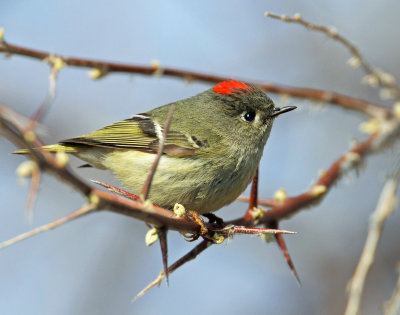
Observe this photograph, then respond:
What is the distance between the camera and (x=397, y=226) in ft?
12.2

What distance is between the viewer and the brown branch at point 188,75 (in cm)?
184

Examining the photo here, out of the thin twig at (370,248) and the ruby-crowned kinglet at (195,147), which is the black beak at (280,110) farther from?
the thin twig at (370,248)

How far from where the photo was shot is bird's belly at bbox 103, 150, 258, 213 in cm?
269

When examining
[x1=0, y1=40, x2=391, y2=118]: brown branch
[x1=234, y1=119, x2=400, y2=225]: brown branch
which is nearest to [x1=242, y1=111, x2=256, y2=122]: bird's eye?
[x1=0, y1=40, x2=391, y2=118]: brown branch

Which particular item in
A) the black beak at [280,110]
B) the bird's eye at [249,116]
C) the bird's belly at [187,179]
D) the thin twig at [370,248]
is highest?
the thin twig at [370,248]

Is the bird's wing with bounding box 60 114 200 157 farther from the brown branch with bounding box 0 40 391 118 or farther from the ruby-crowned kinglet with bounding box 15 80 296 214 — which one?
the brown branch with bounding box 0 40 391 118

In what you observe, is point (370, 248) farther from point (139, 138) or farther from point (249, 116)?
point (249, 116)

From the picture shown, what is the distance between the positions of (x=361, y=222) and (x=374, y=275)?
1.36 feet

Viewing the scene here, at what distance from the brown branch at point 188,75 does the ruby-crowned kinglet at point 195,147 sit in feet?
2.07

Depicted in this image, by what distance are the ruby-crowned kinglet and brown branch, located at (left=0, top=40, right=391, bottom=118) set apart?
0.63 meters

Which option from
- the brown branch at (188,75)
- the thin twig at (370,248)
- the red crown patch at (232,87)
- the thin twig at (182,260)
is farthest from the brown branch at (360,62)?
the red crown patch at (232,87)

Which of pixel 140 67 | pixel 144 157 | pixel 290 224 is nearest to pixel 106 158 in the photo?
pixel 144 157

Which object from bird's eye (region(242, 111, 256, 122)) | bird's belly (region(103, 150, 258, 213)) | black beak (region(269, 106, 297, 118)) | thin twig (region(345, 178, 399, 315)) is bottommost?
bird's belly (region(103, 150, 258, 213))

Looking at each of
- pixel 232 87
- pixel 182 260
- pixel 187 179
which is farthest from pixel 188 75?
pixel 232 87
